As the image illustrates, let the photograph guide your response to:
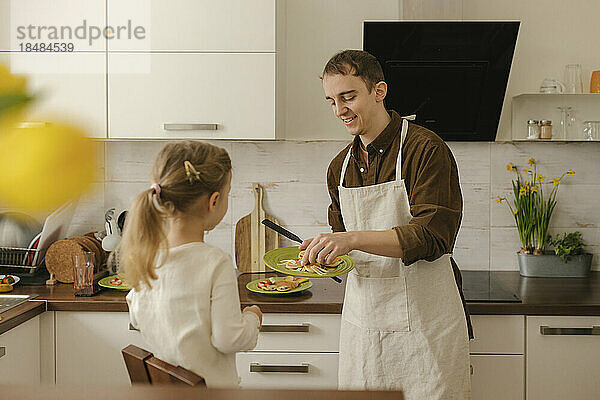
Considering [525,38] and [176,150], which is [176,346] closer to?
[176,150]

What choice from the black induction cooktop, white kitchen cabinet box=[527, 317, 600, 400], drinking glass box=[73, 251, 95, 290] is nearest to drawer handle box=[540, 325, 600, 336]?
white kitchen cabinet box=[527, 317, 600, 400]

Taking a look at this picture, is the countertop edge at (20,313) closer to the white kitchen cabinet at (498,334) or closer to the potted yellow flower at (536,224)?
the white kitchen cabinet at (498,334)

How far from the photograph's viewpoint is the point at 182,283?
1340 millimetres

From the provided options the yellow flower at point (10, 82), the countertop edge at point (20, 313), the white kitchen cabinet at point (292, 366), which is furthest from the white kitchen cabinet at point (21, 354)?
the yellow flower at point (10, 82)

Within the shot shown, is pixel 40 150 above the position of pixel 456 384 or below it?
above

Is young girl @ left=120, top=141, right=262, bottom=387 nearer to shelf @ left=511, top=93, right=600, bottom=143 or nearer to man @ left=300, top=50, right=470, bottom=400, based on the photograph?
man @ left=300, top=50, right=470, bottom=400

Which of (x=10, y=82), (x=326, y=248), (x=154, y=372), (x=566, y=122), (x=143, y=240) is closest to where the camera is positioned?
(x=10, y=82)

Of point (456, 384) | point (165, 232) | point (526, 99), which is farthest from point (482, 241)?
point (165, 232)

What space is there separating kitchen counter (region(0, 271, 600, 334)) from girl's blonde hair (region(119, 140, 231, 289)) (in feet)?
3.18

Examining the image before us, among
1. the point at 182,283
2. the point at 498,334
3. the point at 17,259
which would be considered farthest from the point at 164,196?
the point at 17,259

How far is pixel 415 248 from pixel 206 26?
125cm

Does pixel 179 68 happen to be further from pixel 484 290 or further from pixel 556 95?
pixel 556 95

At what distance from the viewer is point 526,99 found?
2.87 m

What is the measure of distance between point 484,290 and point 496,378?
312 millimetres
